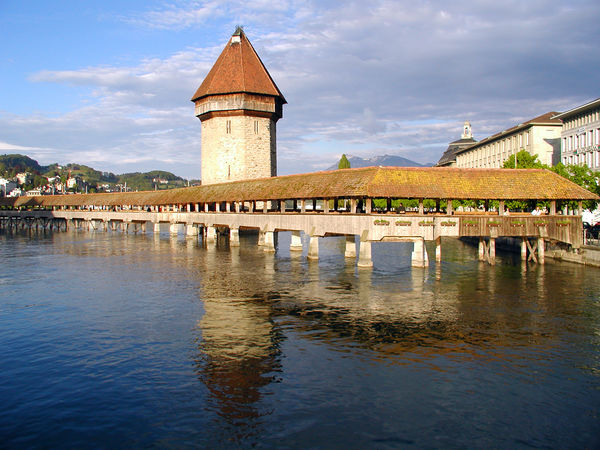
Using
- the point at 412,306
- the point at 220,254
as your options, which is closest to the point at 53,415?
the point at 412,306

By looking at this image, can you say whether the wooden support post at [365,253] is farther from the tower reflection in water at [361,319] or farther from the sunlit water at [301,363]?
the sunlit water at [301,363]

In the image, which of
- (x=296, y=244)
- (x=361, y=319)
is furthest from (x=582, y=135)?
(x=361, y=319)

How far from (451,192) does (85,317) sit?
2045 centimetres

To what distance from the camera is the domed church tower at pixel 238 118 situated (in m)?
57.1

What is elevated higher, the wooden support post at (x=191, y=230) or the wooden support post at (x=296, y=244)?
the wooden support post at (x=191, y=230)

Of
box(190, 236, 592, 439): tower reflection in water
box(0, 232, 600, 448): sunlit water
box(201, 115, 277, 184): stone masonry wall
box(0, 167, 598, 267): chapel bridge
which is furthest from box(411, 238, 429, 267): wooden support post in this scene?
box(201, 115, 277, 184): stone masonry wall

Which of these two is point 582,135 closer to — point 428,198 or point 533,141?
point 533,141

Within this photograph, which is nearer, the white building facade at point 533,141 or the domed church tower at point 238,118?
the domed church tower at point 238,118

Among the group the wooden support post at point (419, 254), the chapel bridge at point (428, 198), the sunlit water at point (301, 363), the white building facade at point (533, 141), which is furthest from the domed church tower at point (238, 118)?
the sunlit water at point (301, 363)

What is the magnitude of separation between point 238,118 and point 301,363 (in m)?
47.3

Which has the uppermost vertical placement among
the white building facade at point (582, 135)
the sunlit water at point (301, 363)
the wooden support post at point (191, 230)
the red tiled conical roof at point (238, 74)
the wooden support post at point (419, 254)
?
the red tiled conical roof at point (238, 74)

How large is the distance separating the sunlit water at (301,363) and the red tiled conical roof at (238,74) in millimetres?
36011

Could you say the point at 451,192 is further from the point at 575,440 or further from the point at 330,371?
the point at 575,440

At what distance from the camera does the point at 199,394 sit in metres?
11.3
